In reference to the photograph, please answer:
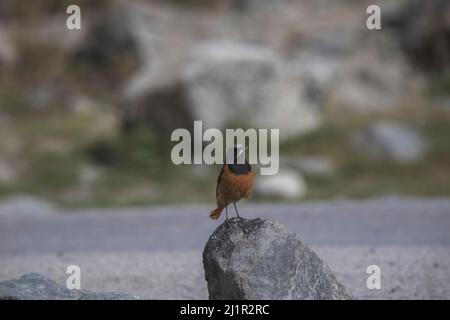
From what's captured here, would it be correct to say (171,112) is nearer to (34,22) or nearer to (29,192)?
(29,192)

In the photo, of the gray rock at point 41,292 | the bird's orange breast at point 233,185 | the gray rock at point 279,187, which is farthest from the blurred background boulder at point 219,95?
the gray rock at point 41,292

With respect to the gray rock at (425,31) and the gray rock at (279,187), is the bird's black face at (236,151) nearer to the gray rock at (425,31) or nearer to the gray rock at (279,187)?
the gray rock at (279,187)

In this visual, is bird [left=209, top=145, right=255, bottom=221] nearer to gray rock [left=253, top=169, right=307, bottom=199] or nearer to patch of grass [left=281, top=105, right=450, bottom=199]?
gray rock [left=253, top=169, right=307, bottom=199]

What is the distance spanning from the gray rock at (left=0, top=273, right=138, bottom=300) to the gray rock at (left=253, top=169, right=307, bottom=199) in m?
7.09

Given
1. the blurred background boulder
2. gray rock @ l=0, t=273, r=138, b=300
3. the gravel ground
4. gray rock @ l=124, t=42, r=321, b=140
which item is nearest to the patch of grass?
the blurred background boulder

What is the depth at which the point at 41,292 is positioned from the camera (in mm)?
5000

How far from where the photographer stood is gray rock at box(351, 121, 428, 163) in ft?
44.6

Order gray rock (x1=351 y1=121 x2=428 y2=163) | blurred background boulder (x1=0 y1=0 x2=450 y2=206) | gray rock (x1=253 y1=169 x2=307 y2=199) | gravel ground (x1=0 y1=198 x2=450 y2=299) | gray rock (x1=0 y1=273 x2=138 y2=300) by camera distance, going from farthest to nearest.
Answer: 1. gray rock (x1=351 y1=121 x2=428 y2=163)
2. blurred background boulder (x1=0 y1=0 x2=450 y2=206)
3. gray rock (x1=253 y1=169 x2=307 y2=199)
4. gravel ground (x1=0 y1=198 x2=450 y2=299)
5. gray rock (x1=0 y1=273 x2=138 y2=300)

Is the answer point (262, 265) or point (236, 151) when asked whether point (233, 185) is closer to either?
point (236, 151)

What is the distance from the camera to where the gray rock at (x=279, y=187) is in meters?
12.1

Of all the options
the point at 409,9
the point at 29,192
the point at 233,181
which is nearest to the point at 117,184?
the point at 29,192

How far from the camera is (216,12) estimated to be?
74.0ft

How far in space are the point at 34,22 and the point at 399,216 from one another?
12670 mm

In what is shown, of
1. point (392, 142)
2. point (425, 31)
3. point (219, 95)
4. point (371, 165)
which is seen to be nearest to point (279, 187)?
point (371, 165)
